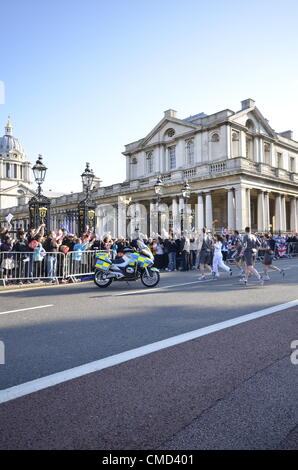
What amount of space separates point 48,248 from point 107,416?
10.8 m

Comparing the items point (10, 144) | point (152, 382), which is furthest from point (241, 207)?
point (10, 144)

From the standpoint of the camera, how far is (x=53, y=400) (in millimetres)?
3211

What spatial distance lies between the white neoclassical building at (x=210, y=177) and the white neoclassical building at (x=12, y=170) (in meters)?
43.6

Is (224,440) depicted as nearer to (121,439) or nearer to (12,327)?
(121,439)

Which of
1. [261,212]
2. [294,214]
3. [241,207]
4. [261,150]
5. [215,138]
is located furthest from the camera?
[261,150]

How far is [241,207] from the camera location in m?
32.0

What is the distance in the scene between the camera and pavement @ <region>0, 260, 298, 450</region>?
2619mm

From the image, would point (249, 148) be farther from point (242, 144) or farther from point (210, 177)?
point (210, 177)

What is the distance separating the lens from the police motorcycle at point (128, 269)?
443 inches

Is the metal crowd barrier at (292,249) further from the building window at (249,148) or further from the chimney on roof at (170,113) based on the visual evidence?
the chimney on roof at (170,113)

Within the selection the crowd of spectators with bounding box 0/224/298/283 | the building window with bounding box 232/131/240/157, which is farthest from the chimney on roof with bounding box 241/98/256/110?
the crowd of spectators with bounding box 0/224/298/283

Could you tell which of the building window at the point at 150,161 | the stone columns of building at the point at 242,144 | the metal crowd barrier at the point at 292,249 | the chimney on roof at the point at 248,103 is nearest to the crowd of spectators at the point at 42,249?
the metal crowd barrier at the point at 292,249

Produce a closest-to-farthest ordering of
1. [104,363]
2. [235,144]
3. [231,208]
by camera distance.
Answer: [104,363] → [231,208] → [235,144]

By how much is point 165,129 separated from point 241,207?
1748 cm
